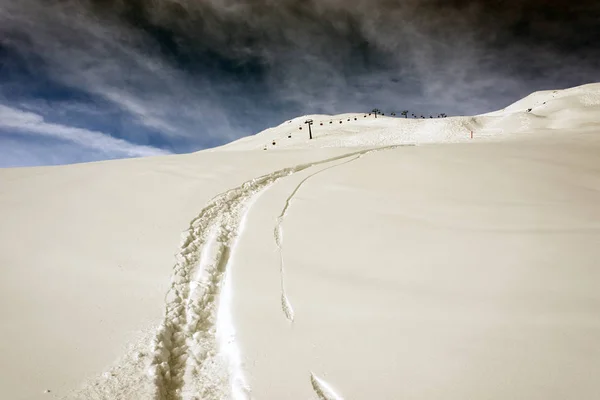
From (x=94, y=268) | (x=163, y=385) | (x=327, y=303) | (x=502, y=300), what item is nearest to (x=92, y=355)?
(x=163, y=385)

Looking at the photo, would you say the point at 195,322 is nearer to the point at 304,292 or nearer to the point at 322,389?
the point at 304,292

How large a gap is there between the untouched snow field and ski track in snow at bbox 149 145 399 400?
17 mm

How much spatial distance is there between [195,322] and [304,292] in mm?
1270

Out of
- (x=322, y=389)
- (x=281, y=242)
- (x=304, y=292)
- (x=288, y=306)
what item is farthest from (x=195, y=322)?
(x=281, y=242)

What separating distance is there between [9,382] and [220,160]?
887cm

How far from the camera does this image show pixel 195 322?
3143 millimetres

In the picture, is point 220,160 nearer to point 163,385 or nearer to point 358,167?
point 358,167

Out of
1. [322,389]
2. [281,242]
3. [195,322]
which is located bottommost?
[322,389]

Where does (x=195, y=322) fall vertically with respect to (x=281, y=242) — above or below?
below

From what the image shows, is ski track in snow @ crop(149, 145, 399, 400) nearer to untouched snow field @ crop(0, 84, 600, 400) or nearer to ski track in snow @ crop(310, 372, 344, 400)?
untouched snow field @ crop(0, 84, 600, 400)

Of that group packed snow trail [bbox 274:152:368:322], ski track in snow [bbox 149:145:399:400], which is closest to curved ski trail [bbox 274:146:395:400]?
packed snow trail [bbox 274:152:368:322]

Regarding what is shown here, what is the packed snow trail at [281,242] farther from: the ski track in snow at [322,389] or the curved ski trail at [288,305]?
the ski track in snow at [322,389]

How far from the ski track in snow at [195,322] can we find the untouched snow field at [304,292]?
0.06 feet

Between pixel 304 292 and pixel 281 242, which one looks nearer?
pixel 304 292
